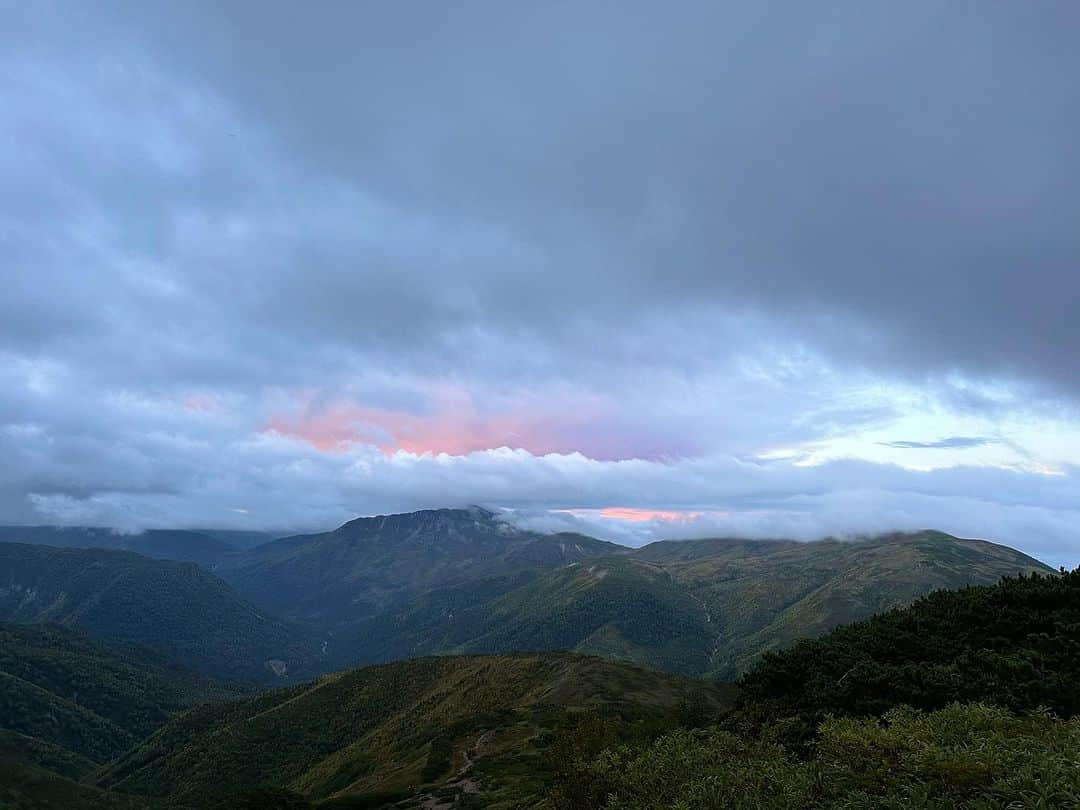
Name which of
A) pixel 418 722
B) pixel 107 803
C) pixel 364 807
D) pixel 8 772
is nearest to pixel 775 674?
pixel 364 807

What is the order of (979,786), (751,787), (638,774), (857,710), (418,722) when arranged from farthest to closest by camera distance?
(418,722) < (857,710) < (638,774) < (751,787) < (979,786)

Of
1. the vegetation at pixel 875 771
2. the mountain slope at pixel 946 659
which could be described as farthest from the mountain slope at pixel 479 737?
the vegetation at pixel 875 771

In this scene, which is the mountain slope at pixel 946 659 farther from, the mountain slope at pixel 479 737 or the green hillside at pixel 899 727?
the mountain slope at pixel 479 737

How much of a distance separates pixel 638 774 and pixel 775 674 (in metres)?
28.0

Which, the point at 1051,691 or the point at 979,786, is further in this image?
the point at 1051,691

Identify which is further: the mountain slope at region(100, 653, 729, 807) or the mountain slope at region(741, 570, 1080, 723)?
the mountain slope at region(100, 653, 729, 807)

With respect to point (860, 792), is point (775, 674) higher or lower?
lower

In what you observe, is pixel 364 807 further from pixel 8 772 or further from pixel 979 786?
pixel 8 772

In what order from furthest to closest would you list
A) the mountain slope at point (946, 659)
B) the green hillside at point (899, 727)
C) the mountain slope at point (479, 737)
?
the mountain slope at point (479, 737) < the mountain slope at point (946, 659) < the green hillside at point (899, 727)

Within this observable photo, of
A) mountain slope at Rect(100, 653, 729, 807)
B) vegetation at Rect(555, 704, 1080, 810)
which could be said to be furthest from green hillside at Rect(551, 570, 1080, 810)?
mountain slope at Rect(100, 653, 729, 807)

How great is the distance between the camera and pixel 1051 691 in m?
35.6

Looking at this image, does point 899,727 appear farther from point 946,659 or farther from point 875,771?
point 946,659

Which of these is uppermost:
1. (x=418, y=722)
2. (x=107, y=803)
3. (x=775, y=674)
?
(x=775, y=674)

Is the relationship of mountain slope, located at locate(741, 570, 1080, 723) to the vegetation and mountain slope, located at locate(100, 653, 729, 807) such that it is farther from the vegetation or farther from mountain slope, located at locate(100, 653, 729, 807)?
mountain slope, located at locate(100, 653, 729, 807)
